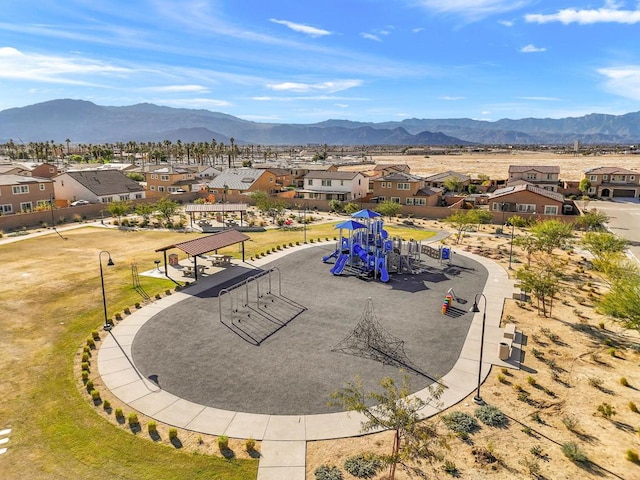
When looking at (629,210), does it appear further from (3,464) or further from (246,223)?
(3,464)

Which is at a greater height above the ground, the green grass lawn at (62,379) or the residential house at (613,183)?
the residential house at (613,183)

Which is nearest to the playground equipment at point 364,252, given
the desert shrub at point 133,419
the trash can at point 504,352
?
the trash can at point 504,352

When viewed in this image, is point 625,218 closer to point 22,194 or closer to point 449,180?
point 449,180

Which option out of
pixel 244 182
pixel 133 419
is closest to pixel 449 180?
pixel 244 182

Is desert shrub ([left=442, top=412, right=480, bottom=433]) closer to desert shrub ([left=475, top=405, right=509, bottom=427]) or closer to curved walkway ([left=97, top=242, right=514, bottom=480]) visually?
desert shrub ([left=475, top=405, right=509, bottom=427])

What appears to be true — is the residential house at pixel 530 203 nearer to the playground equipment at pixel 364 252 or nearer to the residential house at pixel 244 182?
the playground equipment at pixel 364 252

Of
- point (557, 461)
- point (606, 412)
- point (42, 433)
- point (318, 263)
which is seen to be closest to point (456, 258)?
point (318, 263)
